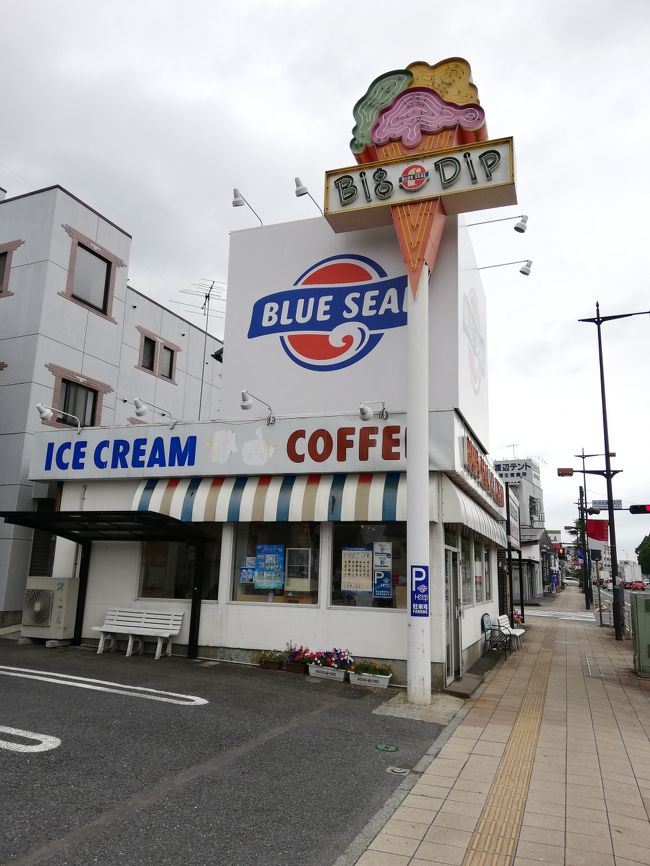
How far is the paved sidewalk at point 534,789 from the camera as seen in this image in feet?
15.1

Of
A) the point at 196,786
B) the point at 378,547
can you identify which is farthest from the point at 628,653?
the point at 196,786

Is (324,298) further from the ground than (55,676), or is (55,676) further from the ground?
(324,298)

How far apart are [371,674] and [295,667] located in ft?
4.54

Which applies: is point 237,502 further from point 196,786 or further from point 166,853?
point 166,853

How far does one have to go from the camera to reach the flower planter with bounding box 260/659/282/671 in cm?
1104

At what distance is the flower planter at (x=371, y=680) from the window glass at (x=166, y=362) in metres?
15.7

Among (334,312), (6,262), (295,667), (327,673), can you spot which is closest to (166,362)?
(6,262)

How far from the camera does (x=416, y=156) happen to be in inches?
440

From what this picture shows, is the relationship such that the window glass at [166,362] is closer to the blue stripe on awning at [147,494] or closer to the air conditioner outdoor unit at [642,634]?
the blue stripe on awning at [147,494]

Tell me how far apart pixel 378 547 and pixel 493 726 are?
3642 millimetres

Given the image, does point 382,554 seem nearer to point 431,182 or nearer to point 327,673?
point 327,673

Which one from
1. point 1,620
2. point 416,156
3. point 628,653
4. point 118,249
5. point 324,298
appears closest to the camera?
point 416,156

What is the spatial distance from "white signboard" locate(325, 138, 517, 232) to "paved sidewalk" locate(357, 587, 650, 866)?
8561 mm

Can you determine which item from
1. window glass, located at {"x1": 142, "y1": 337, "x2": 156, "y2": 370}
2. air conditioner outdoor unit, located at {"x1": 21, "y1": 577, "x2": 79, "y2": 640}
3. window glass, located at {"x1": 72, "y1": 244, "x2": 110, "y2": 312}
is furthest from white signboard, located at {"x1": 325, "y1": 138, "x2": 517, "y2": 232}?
window glass, located at {"x1": 142, "y1": 337, "x2": 156, "y2": 370}
